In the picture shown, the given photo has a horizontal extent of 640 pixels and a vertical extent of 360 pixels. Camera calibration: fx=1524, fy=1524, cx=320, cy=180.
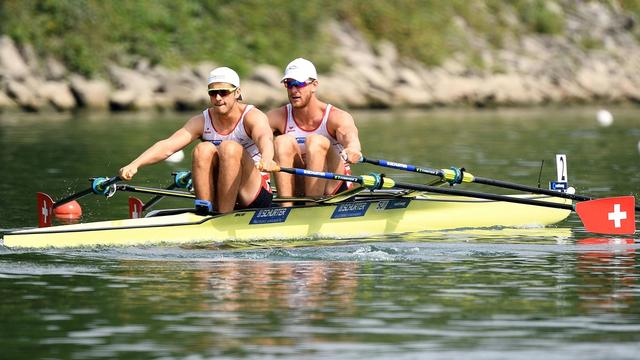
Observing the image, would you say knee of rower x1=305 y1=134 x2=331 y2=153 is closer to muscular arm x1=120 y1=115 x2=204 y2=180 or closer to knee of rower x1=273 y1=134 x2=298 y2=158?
knee of rower x1=273 y1=134 x2=298 y2=158

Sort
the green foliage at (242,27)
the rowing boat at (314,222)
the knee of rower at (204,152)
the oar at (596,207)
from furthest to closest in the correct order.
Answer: the green foliage at (242,27) < the oar at (596,207) < the knee of rower at (204,152) < the rowing boat at (314,222)

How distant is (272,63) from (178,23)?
11.1 feet

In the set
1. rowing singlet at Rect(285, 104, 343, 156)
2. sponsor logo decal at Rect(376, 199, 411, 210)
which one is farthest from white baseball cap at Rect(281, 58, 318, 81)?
sponsor logo decal at Rect(376, 199, 411, 210)

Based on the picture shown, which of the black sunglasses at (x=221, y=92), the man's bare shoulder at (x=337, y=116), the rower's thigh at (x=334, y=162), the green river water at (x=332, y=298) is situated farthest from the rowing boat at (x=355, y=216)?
the black sunglasses at (x=221, y=92)

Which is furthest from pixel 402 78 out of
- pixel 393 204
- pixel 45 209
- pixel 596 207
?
pixel 45 209

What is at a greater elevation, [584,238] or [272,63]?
[272,63]

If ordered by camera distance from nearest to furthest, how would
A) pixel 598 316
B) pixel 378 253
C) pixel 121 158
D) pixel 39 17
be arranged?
1. pixel 598 316
2. pixel 378 253
3. pixel 121 158
4. pixel 39 17

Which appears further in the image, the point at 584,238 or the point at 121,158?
the point at 121,158

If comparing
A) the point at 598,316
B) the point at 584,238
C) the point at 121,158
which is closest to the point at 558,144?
the point at 121,158

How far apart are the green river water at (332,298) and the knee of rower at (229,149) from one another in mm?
959

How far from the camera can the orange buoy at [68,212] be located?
1722 cm

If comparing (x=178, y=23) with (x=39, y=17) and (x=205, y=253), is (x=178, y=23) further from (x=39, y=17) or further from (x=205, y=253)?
(x=205, y=253)

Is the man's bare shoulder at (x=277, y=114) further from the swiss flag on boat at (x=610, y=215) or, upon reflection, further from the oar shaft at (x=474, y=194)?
the swiss flag on boat at (x=610, y=215)

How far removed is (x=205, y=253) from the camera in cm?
1379
